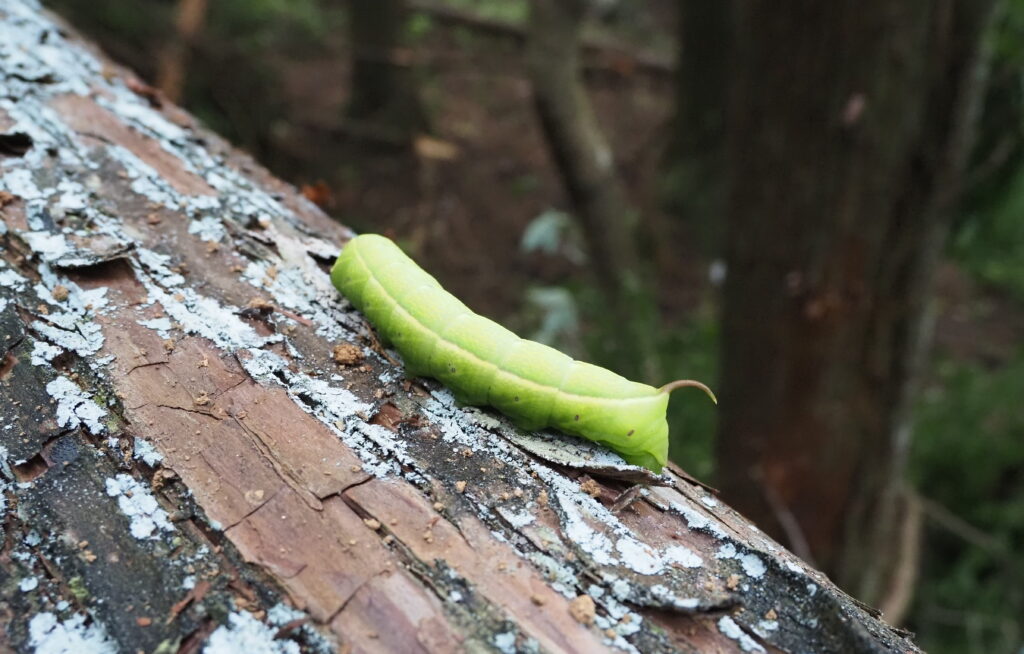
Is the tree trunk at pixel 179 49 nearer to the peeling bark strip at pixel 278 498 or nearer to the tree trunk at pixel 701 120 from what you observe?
the peeling bark strip at pixel 278 498

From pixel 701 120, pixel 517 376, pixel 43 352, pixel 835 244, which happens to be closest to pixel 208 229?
pixel 43 352

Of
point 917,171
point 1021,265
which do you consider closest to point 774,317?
point 917,171

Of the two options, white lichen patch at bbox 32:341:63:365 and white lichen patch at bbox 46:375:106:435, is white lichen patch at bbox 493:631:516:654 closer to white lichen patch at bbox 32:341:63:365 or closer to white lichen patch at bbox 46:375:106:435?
white lichen patch at bbox 46:375:106:435

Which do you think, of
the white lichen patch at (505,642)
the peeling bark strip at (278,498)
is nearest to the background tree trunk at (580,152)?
the peeling bark strip at (278,498)

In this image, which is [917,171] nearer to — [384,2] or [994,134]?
[994,134]

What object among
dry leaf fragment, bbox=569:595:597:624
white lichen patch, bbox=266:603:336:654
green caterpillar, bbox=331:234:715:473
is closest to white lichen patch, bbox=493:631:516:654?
dry leaf fragment, bbox=569:595:597:624

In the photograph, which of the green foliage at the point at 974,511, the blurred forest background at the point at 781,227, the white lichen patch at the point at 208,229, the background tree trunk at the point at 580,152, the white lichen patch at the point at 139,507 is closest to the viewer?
the white lichen patch at the point at 139,507

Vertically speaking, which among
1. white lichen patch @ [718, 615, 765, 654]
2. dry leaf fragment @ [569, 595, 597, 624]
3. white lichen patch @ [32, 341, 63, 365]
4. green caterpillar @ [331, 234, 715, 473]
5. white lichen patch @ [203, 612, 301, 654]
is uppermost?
green caterpillar @ [331, 234, 715, 473]
